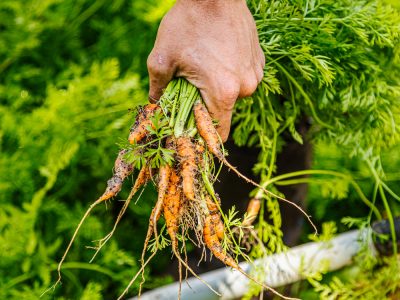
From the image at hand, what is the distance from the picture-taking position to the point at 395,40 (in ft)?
5.96

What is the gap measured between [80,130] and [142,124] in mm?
861

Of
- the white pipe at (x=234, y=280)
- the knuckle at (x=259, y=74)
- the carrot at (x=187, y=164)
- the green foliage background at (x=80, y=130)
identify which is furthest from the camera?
the white pipe at (x=234, y=280)

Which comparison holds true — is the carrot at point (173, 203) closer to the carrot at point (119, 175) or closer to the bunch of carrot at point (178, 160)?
the bunch of carrot at point (178, 160)

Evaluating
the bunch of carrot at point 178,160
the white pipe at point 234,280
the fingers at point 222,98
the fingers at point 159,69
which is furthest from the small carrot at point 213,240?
the white pipe at point 234,280

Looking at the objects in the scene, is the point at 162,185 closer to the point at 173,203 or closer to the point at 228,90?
the point at 173,203

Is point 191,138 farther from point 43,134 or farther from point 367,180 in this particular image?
point 367,180

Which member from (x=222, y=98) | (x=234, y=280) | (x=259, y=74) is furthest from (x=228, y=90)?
(x=234, y=280)

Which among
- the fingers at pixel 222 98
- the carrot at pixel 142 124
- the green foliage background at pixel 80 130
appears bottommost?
the green foliage background at pixel 80 130

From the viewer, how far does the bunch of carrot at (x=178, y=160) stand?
53.3 inches

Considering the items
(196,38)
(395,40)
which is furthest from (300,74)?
(196,38)

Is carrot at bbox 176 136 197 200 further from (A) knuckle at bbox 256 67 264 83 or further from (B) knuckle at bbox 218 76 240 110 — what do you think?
(A) knuckle at bbox 256 67 264 83

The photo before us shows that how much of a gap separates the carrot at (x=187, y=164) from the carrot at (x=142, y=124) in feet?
0.28

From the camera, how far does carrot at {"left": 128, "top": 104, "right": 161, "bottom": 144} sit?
1381 mm

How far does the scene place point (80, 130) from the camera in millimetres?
2201
